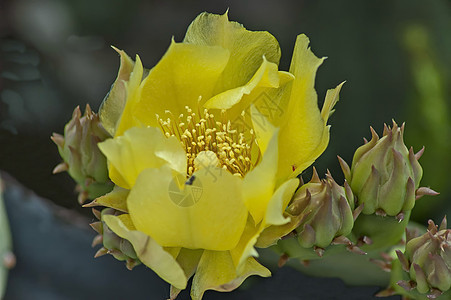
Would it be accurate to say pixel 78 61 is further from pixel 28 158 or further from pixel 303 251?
pixel 303 251

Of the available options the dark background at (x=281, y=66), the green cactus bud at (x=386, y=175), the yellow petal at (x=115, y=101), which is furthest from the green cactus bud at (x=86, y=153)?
the dark background at (x=281, y=66)

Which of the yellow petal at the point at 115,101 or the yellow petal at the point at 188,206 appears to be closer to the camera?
the yellow petal at the point at 188,206

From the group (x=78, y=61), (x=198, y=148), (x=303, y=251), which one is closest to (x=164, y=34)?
(x=78, y=61)

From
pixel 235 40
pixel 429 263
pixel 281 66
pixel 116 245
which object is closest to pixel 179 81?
pixel 235 40

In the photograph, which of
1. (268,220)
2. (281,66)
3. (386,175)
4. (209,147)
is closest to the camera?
(268,220)

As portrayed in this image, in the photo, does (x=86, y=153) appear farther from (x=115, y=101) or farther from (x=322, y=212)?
(x=322, y=212)

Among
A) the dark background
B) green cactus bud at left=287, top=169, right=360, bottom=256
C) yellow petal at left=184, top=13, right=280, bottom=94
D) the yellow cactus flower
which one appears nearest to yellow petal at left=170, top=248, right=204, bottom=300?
the yellow cactus flower

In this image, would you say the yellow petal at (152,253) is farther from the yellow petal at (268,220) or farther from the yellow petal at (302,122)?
the yellow petal at (302,122)
